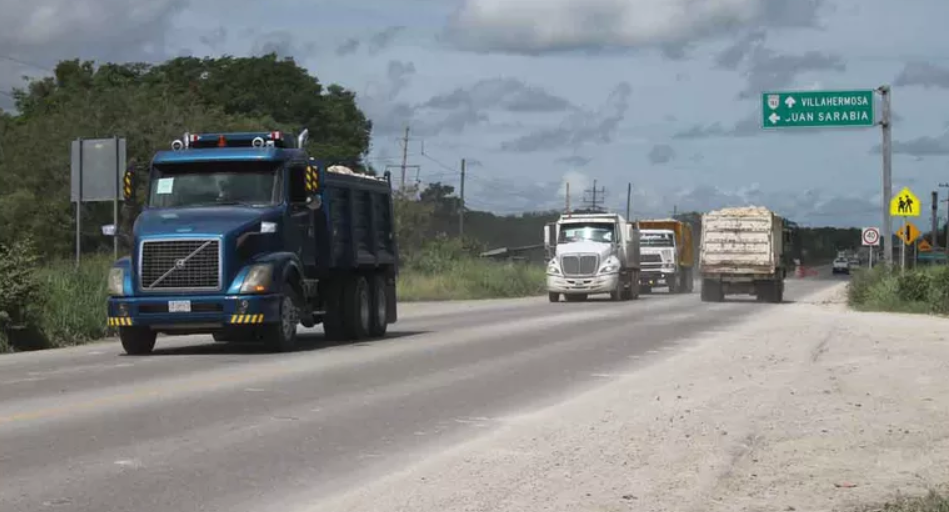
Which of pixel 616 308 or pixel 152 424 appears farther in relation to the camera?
pixel 616 308

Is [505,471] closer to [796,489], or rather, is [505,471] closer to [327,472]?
[327,472]

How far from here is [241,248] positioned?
65.2ft

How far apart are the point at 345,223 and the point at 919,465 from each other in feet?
45.4

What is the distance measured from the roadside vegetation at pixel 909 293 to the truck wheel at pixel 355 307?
16.0 m

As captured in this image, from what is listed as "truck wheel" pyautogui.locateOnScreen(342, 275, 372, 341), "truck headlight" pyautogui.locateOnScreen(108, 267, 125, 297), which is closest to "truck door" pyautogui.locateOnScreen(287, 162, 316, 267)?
"truck wheel" pyautogui.locateOnScreen(342, 275, 372, 341)

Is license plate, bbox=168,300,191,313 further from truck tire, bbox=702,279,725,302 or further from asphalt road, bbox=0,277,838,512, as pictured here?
truck tire, bbox=702,279,725,302

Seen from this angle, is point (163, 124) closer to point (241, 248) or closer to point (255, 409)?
point (241, 248)

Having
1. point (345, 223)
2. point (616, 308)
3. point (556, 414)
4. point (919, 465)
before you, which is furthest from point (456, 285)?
point (919, 465)

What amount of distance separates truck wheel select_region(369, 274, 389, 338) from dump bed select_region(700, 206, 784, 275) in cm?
2338

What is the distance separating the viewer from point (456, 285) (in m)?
52.2

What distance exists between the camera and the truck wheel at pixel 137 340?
20366mm

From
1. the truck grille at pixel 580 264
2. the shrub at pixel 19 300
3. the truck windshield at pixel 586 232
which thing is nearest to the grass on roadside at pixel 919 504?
the shrub at pixel 19 300

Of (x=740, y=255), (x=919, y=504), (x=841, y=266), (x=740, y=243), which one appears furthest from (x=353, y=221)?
(x=841, y=266)

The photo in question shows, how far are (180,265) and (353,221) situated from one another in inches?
163
